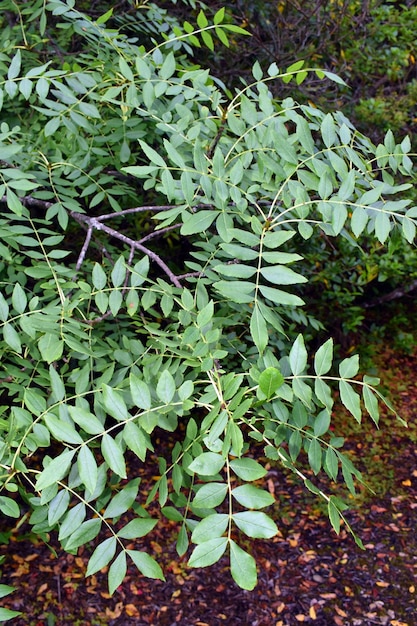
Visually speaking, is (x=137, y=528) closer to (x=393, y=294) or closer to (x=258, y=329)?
(x=258, y=329)

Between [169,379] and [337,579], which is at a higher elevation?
[169,379]

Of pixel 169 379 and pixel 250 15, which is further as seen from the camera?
pixel 250 15

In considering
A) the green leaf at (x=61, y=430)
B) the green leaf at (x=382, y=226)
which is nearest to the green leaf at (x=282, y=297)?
the green leaf at (x=382, y=226)

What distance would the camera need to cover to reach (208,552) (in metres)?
0.93

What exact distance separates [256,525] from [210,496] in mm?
101

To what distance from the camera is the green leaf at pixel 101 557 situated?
3.54 feet

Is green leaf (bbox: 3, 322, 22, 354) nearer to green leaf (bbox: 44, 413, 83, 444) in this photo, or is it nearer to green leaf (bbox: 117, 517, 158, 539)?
green leaf (bbox: 44, 413, 83, 444)

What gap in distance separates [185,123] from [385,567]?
2.69m

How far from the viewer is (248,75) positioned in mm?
3854

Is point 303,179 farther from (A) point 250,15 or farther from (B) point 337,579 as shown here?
(A) point 250,15

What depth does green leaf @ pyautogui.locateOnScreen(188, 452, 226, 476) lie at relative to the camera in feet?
3.16

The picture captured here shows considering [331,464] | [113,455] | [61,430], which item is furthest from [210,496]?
[331,464]

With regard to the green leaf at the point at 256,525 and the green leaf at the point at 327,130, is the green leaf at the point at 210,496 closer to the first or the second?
the green leaf at the point at 256,525

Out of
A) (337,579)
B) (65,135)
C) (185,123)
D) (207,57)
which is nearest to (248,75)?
(207,57)
